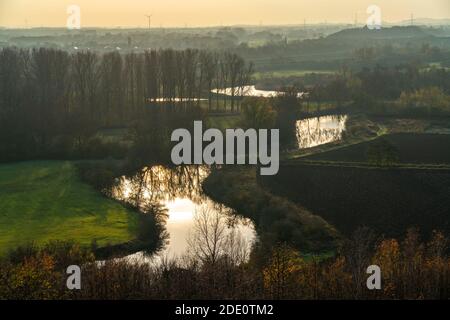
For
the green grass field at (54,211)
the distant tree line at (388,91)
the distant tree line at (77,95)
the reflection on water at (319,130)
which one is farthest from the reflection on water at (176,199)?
the distant tree line at (388,91)

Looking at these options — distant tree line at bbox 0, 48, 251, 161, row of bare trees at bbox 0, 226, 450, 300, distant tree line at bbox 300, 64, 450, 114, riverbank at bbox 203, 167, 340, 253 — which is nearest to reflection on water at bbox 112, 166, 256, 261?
riverbank at bbox 203, 167, 340, 253

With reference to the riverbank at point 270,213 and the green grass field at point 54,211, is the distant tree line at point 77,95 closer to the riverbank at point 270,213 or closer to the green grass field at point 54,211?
the green grass field at point 54,211

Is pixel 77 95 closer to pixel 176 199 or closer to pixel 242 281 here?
pixel 176 199

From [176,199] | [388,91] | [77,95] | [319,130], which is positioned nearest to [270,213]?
[176,199]

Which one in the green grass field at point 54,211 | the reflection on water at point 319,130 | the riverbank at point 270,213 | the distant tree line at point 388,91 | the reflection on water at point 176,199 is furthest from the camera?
the distant tree line at point 388,91

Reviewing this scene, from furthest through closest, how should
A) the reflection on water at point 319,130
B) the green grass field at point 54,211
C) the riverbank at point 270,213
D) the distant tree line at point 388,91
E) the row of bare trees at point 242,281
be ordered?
the distant tree line at point 388,91, the reflection on water at point 319,130, the green grass field at point 54,211, the riverbank at point 270,213, the row of bare trees at point 242,281

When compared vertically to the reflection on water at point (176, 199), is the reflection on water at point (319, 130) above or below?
above
